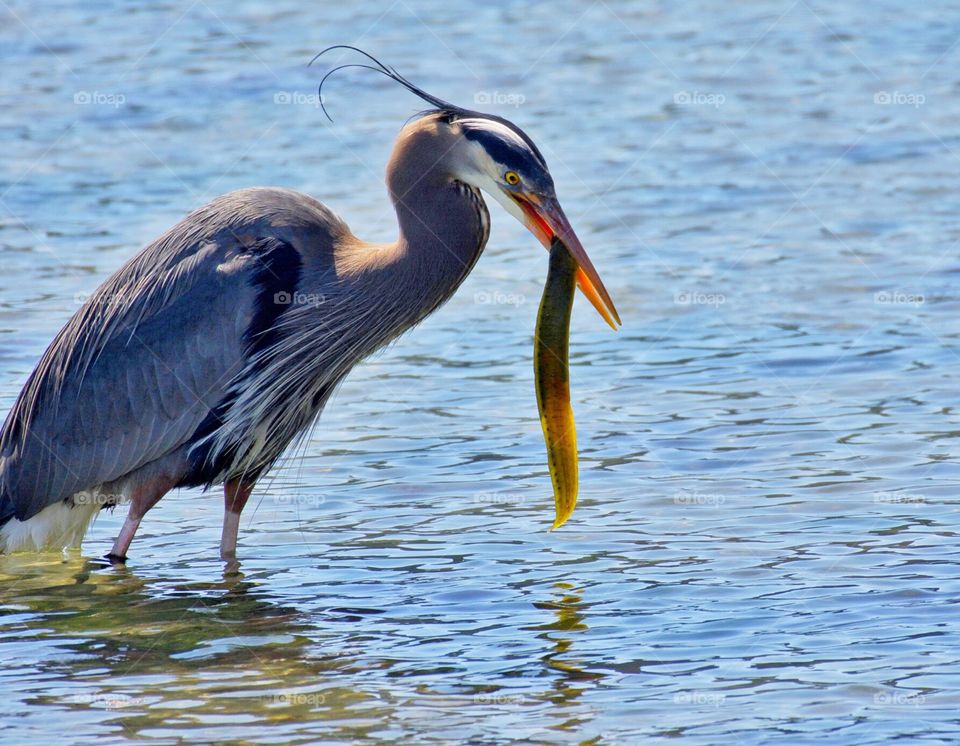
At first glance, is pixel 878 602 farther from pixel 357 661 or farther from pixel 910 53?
Answer: pixel 910 53

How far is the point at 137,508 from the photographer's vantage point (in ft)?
25.9

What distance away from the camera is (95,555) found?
8328 mm

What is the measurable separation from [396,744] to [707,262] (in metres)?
7.23
